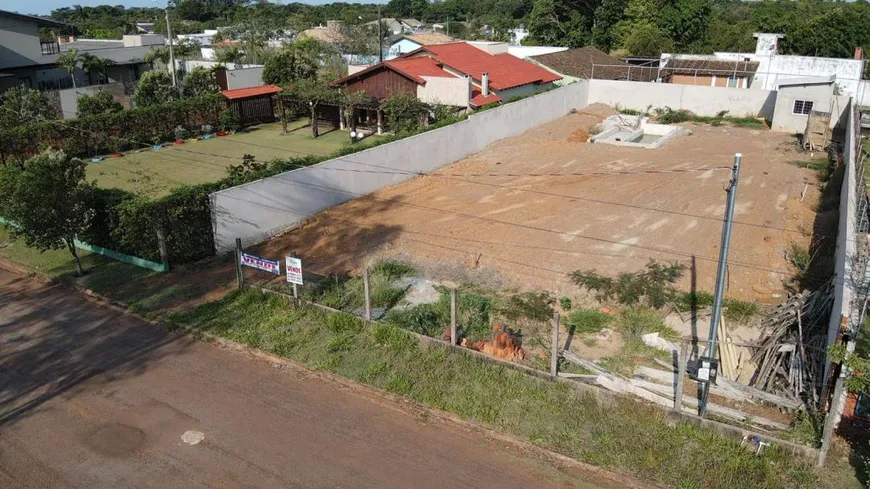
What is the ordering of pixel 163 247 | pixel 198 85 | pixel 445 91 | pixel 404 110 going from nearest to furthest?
pixel 163 247 → pixel 404 110 → pixel 445 91 → pixel 198 85

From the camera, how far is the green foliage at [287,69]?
39531mm

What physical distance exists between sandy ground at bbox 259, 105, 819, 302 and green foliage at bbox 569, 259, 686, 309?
35 centimetres

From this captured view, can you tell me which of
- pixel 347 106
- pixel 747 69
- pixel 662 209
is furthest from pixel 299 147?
pixel 747 69

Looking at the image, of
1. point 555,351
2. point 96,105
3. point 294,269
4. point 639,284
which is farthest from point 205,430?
point 96,105

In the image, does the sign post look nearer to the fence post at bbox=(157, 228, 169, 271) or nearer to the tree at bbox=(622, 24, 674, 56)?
the fence post at bbox=(157, 228, 169, 271)

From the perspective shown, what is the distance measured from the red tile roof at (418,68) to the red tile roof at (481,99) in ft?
6.34

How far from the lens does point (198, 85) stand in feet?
123

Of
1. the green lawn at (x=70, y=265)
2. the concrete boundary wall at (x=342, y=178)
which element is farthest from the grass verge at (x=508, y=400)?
the concrete boundary wall at (x=342, y=178)

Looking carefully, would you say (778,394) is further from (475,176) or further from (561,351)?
(475,176)

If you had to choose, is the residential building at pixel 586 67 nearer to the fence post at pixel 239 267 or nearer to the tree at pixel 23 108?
the tree at pixel 23 108

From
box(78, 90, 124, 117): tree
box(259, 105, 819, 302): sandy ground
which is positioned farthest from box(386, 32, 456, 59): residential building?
box(259, 105, 819, 302): sandy ground

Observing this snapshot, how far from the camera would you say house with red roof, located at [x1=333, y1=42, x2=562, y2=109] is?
105ft

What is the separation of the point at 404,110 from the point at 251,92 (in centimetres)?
1093

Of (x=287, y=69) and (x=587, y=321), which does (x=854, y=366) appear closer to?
(x=587, y=321)
